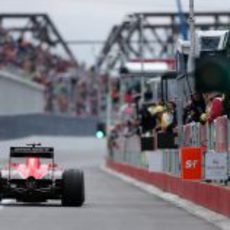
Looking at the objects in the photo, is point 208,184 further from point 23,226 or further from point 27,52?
point 27,52

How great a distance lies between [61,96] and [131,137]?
55134 mm

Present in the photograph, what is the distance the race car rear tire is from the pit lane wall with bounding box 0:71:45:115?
3888 cm

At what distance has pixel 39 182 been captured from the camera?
1014 inches

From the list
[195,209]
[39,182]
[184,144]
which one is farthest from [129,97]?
[195,209]

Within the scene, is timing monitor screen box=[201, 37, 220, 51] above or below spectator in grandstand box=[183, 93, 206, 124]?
above

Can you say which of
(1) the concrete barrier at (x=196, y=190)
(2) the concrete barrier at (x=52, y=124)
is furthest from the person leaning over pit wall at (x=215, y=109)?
(2) the concrete barrier at (x=52, y=124)

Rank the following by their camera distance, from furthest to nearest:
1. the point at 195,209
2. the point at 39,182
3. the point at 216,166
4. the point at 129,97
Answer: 1. the point at 129,97
2. the point at 39,182
3. the point at 195,209
4. the point at 216,166

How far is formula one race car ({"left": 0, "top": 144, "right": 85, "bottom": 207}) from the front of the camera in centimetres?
2575

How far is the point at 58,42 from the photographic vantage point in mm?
106125

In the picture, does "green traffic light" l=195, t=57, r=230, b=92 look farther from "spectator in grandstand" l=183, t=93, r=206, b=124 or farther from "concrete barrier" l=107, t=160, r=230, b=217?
"spectator in grandstand" l=183, t=93, r=206, b=124

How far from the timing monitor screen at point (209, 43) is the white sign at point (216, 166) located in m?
2.02

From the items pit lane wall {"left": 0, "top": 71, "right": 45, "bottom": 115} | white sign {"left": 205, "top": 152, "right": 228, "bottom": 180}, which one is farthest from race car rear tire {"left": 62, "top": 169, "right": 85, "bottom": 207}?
pit lane wall {"left": 0, "top": 71, "right": 45, "bottom": 115}

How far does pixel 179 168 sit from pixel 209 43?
6.93 metres

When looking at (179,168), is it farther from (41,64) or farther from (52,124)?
(41,64)
